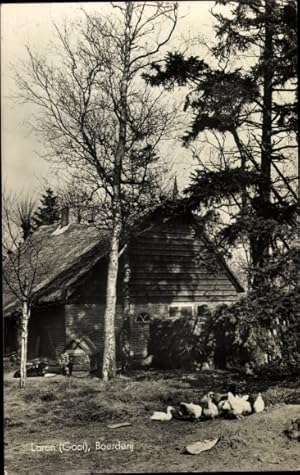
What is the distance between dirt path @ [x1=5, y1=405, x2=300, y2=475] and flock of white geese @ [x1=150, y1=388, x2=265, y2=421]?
0.18 m

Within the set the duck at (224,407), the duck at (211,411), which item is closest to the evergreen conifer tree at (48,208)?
the duck at (211,411)

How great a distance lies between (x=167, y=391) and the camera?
36.7ft

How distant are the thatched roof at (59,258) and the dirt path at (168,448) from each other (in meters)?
4.50

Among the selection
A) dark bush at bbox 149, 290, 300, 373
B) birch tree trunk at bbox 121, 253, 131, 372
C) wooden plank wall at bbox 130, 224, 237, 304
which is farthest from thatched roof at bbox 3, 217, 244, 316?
dark bush at bbox 149, 290, 300, 373

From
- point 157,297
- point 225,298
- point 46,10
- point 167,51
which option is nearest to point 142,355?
point 157,297

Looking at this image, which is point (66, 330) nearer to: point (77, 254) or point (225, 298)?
point (77, 254)

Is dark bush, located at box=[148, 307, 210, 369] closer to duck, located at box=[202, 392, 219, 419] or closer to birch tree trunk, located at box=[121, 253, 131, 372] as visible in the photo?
birch tree trunk, located at box=[121, 253, 131, 372]

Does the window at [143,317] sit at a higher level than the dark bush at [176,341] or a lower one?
higher

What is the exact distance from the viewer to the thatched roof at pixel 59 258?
12.7 m

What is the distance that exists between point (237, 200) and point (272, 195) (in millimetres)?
779

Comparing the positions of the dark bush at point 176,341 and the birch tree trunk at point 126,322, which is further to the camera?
the dark bush at point 176,341

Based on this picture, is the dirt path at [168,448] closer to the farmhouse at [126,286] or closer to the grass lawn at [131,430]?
the grass lawn at [131,430]

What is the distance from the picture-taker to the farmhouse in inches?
528

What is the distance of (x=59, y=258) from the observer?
575 inches
